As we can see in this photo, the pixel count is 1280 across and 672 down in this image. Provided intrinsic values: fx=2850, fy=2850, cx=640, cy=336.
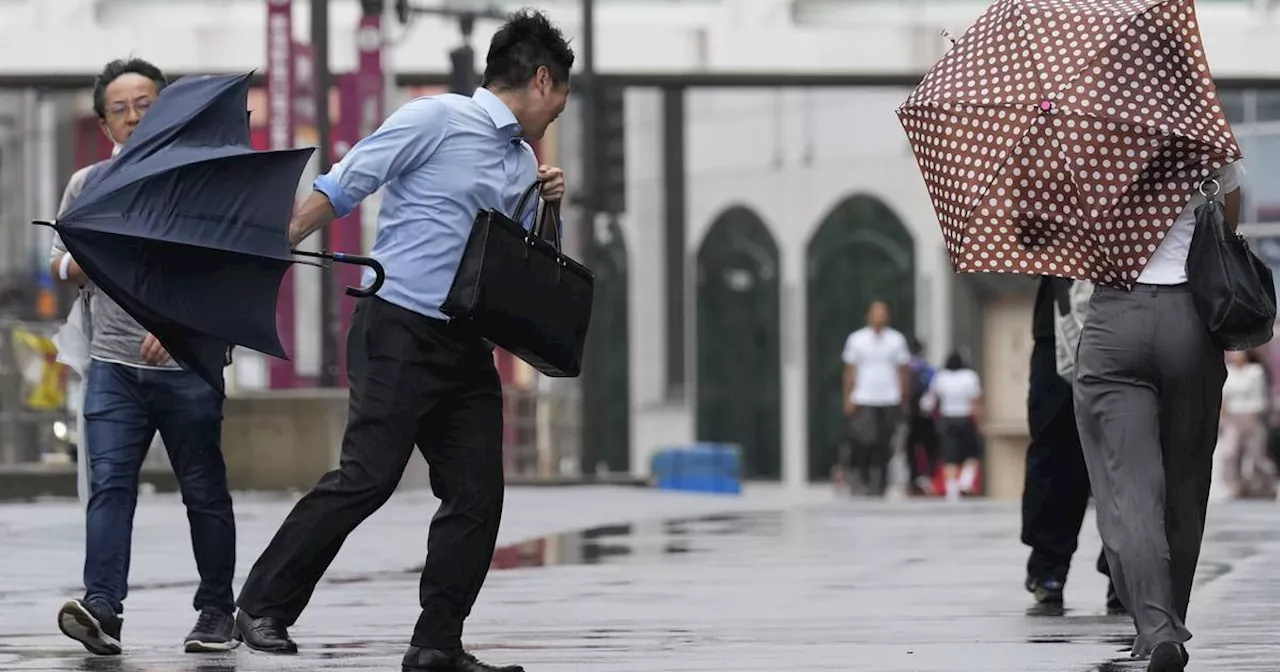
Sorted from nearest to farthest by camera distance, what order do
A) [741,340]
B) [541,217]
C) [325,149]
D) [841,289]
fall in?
1. [541,217]
2. [325,149]
3. [841,289]
4. [741,340]

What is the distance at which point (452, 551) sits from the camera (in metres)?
7.32

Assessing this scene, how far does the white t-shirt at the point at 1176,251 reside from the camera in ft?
25.0

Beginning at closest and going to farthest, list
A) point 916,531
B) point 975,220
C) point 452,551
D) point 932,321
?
point 452,551 < point 975,220 < point 916,531 < point 932,321

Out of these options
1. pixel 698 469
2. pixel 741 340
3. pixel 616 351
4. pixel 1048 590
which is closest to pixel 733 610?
pixel 1048 590

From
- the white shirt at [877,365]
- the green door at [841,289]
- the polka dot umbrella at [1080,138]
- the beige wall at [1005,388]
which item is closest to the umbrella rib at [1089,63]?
the polka dot umbrella at [1080,138]

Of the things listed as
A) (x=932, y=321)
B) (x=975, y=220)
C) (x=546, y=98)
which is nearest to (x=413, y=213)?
(x=546, y=98)

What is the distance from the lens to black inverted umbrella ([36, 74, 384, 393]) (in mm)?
7293

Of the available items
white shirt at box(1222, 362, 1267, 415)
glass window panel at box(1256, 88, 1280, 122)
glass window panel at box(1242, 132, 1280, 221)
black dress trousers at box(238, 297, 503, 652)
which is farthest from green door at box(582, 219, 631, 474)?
black dress trousers at box(238, 297, 503, 652)

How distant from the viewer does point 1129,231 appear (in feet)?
25.0

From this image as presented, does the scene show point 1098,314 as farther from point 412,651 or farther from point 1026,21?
point 412,651

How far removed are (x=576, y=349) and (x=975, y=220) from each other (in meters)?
1.23

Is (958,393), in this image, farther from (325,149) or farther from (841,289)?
(841,289)

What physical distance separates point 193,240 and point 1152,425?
256cm

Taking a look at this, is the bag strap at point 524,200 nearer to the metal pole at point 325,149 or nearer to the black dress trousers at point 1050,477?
the black dress trousers at point 1050,477
